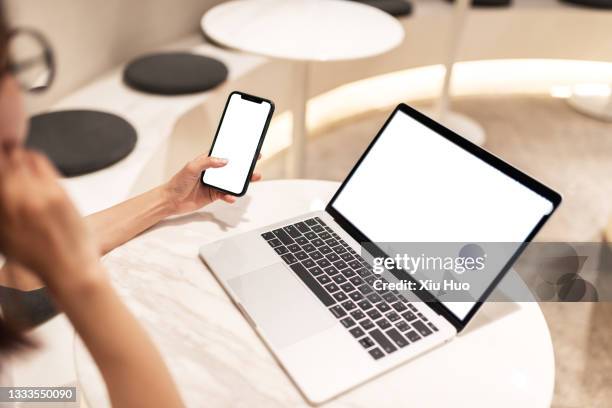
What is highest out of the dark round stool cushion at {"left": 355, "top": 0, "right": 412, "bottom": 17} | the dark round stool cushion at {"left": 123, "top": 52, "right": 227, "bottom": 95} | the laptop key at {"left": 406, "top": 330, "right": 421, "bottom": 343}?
the laptop key at {"left": 406, "top": 330, "right": 421, "bottom": 343}

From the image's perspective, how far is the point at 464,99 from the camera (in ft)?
10.8

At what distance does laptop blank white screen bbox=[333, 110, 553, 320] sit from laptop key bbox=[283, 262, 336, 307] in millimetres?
134

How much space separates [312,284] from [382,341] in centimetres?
14

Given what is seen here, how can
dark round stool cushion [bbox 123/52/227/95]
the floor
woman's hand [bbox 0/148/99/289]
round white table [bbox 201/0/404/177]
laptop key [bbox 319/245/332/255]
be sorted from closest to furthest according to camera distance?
woman's hand [bbox 0/148/99/289]
laptop key [bbox 319/245/332/255]
round white table [bbox 201/0/404/177]
the floor
dark round stool cushion [bbox 123/52/227/95]

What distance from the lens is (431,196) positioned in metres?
0.86

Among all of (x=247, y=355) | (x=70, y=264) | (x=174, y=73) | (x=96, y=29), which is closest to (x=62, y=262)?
(x=70, y=264)

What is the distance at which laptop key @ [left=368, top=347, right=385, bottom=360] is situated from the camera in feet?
2.27

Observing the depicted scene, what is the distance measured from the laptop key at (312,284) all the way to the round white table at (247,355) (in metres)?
0.11

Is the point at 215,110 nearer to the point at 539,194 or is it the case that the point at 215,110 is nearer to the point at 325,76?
the point at 325,76

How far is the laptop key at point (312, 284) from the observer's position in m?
0.78

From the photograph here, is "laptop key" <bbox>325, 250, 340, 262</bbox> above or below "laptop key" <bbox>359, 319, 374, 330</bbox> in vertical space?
below

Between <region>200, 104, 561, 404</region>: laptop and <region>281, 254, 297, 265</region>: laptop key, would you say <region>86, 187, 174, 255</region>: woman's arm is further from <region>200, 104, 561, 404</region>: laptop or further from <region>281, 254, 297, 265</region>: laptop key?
<region>281, 254, 297, 265</region>: laptop key

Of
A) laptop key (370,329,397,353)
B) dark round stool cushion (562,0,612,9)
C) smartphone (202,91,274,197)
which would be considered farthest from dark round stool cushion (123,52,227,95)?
dark round stool cushion (562,0,612,9)

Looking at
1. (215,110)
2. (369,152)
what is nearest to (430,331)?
(369,152)
